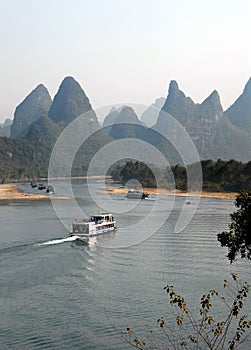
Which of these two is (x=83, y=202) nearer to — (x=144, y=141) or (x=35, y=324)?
(x=35, y=324)

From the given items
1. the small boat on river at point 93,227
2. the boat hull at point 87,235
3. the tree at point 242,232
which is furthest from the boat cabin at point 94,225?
the tree at point 242,232

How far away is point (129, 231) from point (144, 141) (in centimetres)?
16054

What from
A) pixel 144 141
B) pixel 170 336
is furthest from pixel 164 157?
pixel 170 336

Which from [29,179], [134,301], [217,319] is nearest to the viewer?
[217,319]

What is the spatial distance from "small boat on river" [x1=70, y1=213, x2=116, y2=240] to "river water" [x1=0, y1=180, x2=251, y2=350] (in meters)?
0.89

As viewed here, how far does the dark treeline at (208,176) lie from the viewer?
7962 centimetres

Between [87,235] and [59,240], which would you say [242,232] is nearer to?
[59,240]

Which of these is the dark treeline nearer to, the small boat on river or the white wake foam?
the small boat on river

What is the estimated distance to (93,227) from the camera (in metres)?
36.2

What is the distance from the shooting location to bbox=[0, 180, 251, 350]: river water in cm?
1672

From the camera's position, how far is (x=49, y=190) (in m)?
83.8

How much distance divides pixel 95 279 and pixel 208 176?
67377 mm

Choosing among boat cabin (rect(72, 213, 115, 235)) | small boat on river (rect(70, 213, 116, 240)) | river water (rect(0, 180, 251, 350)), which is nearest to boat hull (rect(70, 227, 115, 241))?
small boat on river (rect(70, 213, 116, 240))

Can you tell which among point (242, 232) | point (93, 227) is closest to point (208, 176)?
point (93, 227)
